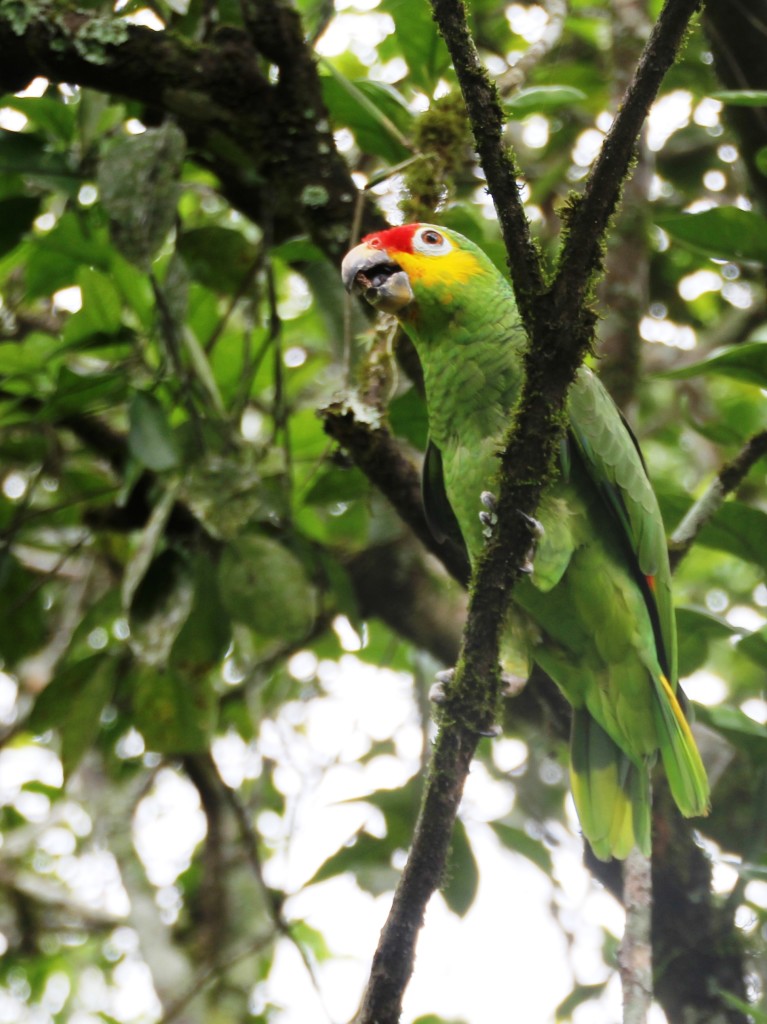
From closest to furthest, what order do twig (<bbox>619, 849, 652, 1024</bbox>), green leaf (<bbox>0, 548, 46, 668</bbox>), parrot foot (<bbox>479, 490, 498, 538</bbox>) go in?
1. twig (<bbox>619, 849, 652, 1024</bbox>)
2. parrot foot (<bbox>479, 490, 498, 538</bbox>)
3. green leaf (<bbox>0, 548, 46, 668</bbox>)

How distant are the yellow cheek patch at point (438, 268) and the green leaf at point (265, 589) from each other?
0.72 metres

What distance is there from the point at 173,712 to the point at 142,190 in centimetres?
132

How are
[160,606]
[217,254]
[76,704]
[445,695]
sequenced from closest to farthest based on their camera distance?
1. [445,695]
2. [160,606]
3. [76,704]
4. [217,254]

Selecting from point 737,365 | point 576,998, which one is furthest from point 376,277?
point 576,998

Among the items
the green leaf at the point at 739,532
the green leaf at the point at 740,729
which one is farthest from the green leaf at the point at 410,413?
the green leaf at the point at 740,729

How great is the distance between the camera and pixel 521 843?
9.32ft

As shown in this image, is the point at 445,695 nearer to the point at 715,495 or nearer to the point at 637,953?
the point at 637,953

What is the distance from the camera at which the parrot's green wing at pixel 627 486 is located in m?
2.22

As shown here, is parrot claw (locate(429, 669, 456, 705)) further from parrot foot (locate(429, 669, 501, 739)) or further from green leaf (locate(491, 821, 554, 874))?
green leaf (locate(491, 821, 554, 874))

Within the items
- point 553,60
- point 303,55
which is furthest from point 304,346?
point 303,55

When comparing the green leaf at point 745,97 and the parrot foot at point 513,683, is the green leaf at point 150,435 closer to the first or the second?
the parrot foot at point 513,683

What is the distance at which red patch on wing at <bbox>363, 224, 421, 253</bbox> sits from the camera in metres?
2.28

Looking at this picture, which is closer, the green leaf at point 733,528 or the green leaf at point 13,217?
the green leaf at point 733,528

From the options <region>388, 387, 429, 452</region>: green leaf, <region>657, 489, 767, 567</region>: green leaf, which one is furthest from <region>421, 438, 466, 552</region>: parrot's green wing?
<region>657, 489, 767, 567</region>: green leaf
